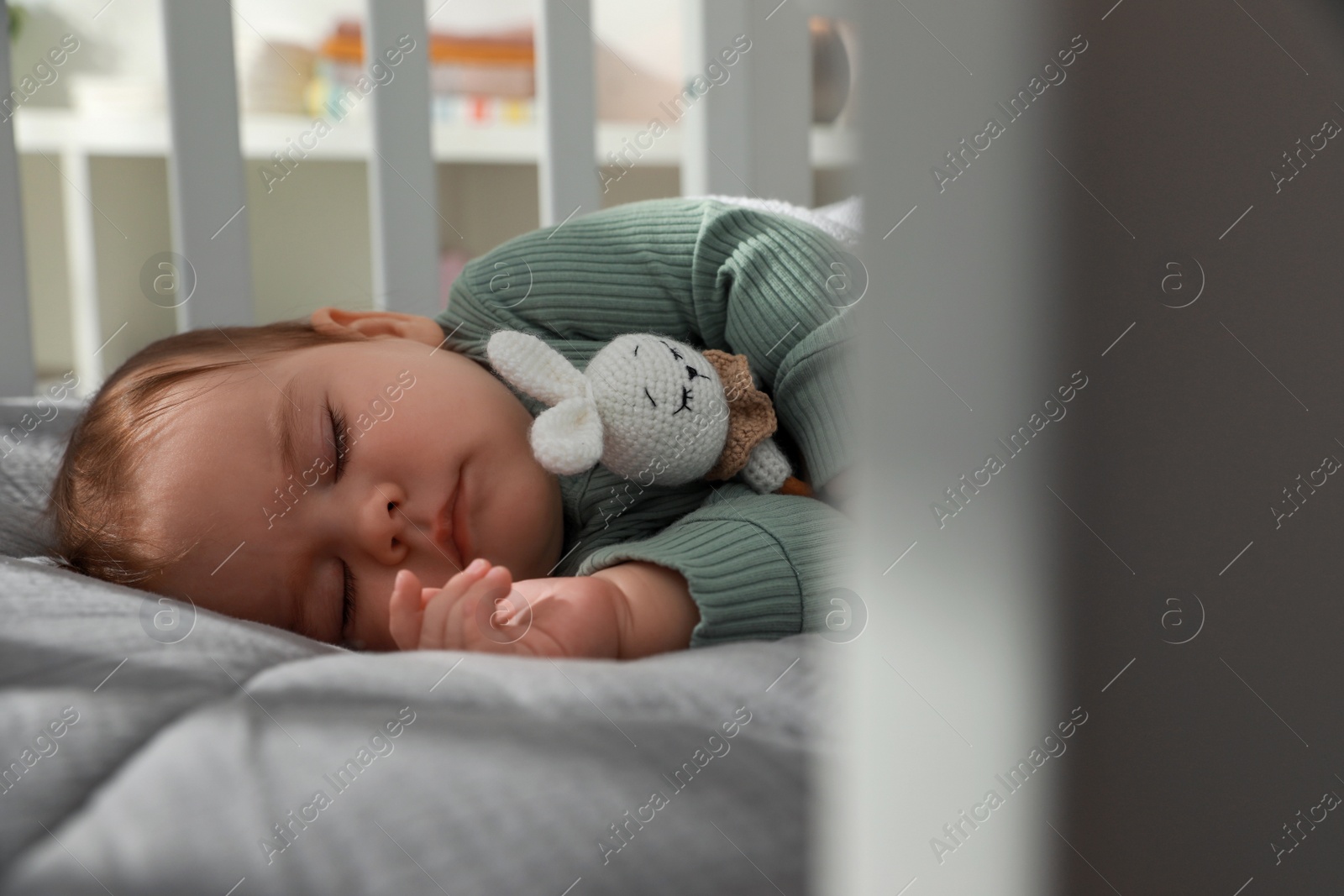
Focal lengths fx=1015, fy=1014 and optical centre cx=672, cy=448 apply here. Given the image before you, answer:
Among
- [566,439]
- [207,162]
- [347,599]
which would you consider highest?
[207,162]

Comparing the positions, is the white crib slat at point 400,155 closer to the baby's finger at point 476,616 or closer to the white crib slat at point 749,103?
the white crib slat at point 749,103

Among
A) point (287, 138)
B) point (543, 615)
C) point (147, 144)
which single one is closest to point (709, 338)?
point (543, 615)

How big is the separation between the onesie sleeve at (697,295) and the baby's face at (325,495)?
17 cm

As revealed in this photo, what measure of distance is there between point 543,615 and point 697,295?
0.39 m

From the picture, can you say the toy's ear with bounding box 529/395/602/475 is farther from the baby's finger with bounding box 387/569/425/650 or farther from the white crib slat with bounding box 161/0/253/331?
the white crib slat with bounding box 161/0/253/331

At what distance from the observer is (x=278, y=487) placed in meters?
0.64

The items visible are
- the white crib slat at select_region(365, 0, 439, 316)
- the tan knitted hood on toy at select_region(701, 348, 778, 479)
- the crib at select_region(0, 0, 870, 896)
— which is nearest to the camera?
the crib at select_region(0, 0, 870, 896)

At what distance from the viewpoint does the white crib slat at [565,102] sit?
4.21 feet

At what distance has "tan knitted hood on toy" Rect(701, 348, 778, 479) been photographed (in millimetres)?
751

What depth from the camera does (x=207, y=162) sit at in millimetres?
1144

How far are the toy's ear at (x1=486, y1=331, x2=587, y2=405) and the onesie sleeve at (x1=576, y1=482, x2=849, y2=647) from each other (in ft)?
0.40

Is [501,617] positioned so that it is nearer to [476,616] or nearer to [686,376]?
[476,616]

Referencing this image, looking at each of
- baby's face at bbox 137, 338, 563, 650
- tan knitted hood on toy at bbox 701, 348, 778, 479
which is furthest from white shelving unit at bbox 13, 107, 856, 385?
baby's face at bbox 137, 338, 563, 650

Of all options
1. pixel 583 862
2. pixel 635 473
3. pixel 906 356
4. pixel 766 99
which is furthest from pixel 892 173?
pixel 766 99
